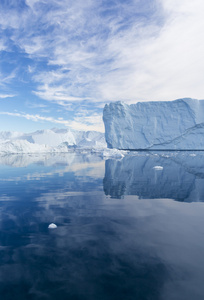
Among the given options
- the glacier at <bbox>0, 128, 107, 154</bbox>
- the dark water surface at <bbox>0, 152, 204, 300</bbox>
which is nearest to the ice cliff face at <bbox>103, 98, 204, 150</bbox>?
the glacier at <bbox>0, 128, 107, 154</bbox>

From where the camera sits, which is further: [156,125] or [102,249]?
[156,125]

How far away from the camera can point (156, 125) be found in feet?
174

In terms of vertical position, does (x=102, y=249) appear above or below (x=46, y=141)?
below

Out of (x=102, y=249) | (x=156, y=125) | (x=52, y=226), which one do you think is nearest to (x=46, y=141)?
(x=156, y=125)

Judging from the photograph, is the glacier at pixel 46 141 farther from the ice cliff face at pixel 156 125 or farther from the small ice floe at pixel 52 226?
the small ice floe at pixel 52 226

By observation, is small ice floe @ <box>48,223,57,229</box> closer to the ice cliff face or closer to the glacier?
the glacier

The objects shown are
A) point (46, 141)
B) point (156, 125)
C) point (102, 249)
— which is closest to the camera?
point (102, 249)

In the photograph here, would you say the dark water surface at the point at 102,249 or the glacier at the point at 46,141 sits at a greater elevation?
the glacier at the point at 46,141

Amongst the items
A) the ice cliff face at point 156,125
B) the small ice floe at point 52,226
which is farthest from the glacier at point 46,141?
the small ice floe at point 52,226

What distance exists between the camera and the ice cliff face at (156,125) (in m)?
51.8

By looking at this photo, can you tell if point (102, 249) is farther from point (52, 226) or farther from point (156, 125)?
point (156, 125)

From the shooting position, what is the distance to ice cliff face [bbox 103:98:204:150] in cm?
5184

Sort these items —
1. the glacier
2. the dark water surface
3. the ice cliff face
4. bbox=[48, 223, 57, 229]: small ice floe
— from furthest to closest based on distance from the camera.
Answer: the ice cliff face
the glacier
bbox=[48, 223, 57, 229]: small ice floe
the dark water surface

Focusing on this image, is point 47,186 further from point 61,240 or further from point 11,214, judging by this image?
point 61,240
